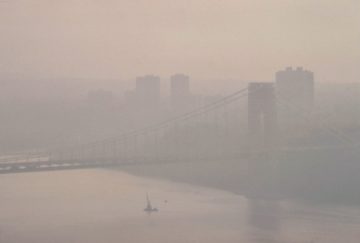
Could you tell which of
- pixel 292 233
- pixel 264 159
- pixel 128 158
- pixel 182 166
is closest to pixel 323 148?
pixel 264 159

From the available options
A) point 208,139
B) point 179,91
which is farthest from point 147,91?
point 208,139

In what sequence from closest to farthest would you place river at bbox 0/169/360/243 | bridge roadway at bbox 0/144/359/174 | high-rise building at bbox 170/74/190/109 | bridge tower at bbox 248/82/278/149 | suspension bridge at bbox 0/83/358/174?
river at bbox 0/169/360/243
bridge roadway at bbox 0/144/359/174
suspension bridge at bbox 0/83/358/174
bridge tower at bbox 248/82/278/149
high-rise building at bbox 170/74/190/109

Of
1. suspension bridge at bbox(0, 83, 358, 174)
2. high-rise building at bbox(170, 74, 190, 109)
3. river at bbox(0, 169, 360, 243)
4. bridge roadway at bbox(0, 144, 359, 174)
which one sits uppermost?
high-rise building at bbox(170, 74, 190, 109)

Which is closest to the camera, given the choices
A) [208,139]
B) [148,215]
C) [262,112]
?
→ [148,215]

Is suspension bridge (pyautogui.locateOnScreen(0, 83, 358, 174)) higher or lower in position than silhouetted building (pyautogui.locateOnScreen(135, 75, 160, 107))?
lower

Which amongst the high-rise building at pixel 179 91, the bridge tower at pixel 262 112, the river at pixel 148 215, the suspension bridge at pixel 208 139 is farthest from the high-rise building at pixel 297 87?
the river at pixel 148 215

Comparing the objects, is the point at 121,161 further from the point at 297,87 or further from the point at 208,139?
the point at 297,87

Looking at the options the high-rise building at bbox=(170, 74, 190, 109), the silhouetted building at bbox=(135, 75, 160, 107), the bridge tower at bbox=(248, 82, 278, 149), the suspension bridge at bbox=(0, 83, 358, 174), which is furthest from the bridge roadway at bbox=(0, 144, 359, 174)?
the silhouetted building at bbox=(135, 75, 160, 107)

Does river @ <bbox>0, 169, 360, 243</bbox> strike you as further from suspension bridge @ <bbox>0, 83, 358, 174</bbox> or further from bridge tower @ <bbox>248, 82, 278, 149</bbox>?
bridge tower @ <bbox>248, 82, 278, 149</bbox>
